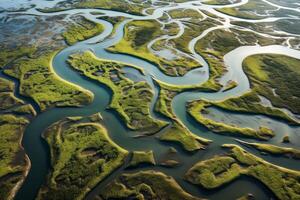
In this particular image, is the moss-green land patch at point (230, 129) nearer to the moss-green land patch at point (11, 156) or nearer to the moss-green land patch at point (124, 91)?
the moss-green land patch at point (124, 91)

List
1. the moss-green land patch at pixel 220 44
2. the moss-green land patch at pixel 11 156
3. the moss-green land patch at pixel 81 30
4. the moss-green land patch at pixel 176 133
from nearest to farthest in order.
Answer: the moss-green land patch at pixel 11 156 → the moss-green land patch at pixel 176 133 → the moss-green land patch at pixel 220 44 → the moss-green land patch at pixel 81 30

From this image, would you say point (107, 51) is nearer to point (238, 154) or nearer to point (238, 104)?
point (238, 104)

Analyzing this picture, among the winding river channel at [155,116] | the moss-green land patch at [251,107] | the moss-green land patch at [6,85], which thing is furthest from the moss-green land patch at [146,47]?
the moss-green land patch at [6,85]

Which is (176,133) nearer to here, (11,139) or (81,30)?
(11,139)

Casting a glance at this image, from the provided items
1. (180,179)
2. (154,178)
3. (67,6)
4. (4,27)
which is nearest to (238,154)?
(180,179)

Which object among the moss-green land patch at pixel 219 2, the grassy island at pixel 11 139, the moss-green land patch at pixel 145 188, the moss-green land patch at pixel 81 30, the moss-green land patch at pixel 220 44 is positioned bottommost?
the grassy island at pixel 11 139

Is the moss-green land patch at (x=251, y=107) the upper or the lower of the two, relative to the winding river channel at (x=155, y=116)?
upper

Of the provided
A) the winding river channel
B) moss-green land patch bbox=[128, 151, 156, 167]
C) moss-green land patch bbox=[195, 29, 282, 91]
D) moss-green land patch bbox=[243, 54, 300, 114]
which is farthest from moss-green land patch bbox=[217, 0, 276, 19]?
moss-green land patch bbox=[128, 151, 156, 167]
